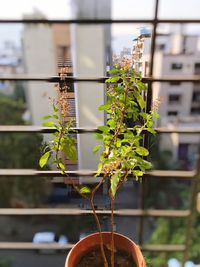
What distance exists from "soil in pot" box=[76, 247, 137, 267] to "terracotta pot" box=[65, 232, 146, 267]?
0.06 feet

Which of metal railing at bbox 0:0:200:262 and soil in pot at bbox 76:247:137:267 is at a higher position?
metal railing at bbox 0:0:200:262

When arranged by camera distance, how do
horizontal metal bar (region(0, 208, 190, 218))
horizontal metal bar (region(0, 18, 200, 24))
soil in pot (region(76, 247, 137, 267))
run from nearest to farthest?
1. horizontal metal bar (region(0, 18, 200, 24))
2. soil in pot (region(76, 247, 137, 267))
3. horizontal metal bar (region(0, 208, 190, 218))

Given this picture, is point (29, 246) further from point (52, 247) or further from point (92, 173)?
point (92, 173)

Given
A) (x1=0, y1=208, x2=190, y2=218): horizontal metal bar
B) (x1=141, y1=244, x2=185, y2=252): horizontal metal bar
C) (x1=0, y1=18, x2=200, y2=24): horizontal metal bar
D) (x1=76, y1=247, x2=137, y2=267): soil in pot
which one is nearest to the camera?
(x1=0, y1=18, x2=200, y2=24): horizontal metal bar

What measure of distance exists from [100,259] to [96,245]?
6 cm

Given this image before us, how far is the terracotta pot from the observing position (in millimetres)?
1253

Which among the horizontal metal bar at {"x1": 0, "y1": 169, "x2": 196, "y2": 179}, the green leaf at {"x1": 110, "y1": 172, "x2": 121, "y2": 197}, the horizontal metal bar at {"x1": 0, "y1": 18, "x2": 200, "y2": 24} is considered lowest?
the horizontal metal bar at {"x1": 0, "y1": 169, "x2": 196, "y2": 179}

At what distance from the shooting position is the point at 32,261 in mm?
1706

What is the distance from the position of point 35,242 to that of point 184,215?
0.76 m

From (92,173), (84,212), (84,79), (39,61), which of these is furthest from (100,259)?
(39,61)

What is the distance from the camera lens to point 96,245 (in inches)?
51.9

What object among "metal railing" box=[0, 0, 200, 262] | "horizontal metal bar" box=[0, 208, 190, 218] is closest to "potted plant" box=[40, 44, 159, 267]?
"metal railing" box=[0, 0, 200, 262]

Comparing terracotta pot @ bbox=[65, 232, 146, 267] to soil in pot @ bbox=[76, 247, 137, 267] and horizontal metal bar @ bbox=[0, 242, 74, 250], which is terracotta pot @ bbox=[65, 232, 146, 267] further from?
horizontal metal bar @ bbox=[0, 242, 74, 250]

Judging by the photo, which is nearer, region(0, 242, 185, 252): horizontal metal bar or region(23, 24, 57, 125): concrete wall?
region(23, 24, 57, 125): concrete wall
